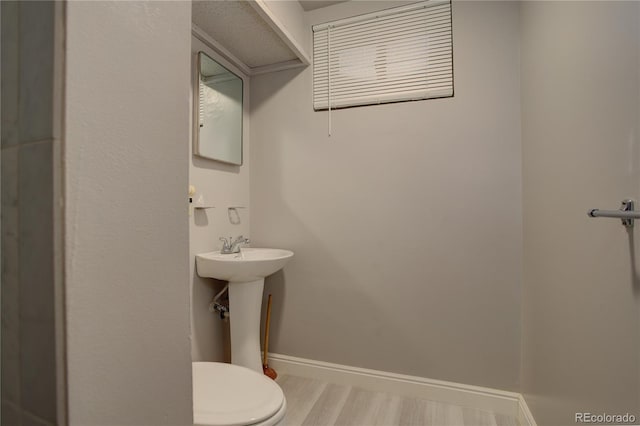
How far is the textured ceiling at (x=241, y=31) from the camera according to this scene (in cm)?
152

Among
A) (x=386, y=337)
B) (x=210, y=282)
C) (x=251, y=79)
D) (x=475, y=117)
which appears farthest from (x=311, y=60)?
(x=386, y=337)

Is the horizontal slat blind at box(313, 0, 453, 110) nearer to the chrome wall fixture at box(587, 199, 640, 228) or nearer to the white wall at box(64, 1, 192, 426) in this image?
the chrome wall fixture at box(587, 199, 640, 228)

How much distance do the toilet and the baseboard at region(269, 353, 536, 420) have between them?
0.88 meters

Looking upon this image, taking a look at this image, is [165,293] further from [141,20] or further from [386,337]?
[386,337]

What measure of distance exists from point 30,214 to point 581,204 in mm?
1350

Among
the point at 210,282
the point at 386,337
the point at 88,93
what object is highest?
the point at 88,93

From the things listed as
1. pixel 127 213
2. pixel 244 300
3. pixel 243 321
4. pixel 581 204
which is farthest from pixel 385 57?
pixel 127 213

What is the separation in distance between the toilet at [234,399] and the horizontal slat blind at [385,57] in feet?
5.33

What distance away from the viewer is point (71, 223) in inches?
12.2

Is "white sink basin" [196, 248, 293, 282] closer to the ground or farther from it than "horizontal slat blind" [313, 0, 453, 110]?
closer to the ground

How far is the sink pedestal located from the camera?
1.74 metres

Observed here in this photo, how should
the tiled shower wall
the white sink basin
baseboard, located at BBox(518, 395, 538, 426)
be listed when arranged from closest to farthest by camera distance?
the tiled shower wall
baseboard, located at BBox(518, 395, 538, 426)
the white sink basin

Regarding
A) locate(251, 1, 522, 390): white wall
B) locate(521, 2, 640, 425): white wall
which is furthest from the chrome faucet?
locate(521, 2, 640, 425): white wall

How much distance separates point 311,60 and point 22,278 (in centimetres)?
209
